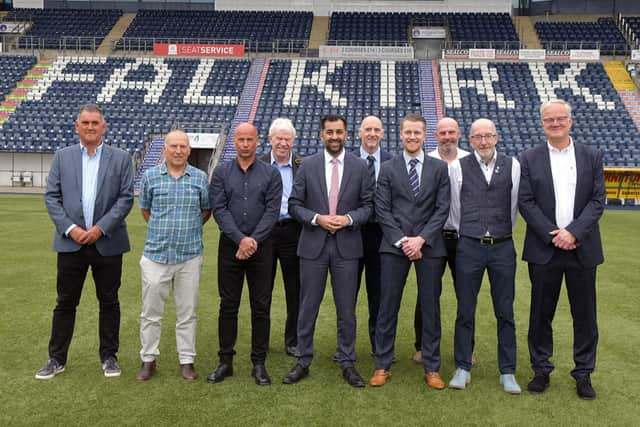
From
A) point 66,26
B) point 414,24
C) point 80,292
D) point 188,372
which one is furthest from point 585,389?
point 66,26

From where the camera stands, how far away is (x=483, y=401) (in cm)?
403

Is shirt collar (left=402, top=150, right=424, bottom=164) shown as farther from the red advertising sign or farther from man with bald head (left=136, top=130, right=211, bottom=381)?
the red advertising sign

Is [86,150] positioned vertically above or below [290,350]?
above

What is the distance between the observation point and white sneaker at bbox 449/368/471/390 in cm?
425

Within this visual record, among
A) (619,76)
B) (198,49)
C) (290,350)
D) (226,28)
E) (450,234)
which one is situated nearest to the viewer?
(450,234)

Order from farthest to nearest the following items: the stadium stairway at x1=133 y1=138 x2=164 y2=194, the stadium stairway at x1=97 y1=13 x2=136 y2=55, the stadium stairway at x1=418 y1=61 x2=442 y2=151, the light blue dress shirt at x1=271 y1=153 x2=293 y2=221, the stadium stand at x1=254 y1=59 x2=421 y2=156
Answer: the stadium stairway at x1=97 y1=13 x2=136 y2=55 → the stadium stairway at x1=418 y1=61 x2=442 y2=151 → the stadium stand at x1=254 y1=59 x2=421 y2=156 → the stadium stairway at x1=133 y1=138 x2=164 y2=194 → the light blue dress shirt at x1=271 y1=153 x2=293 y2=221

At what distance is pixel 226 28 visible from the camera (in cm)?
3155

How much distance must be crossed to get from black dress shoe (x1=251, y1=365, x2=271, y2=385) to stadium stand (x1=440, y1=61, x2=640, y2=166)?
19.5 m

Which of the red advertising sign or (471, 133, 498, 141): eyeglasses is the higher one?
the red advertising sign

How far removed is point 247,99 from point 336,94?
425 centimetres

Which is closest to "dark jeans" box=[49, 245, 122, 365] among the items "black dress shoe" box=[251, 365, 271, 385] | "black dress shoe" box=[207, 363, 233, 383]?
"black dress shoe" box=[207, 363, 233, 383]

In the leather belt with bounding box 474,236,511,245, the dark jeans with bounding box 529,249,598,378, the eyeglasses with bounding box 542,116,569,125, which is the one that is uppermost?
the eyeglasses with bounding box 542,116,569,125

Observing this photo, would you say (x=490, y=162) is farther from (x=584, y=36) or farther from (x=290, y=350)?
(x=584, y=36)

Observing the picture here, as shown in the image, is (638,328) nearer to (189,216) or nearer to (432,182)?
(432,182)
